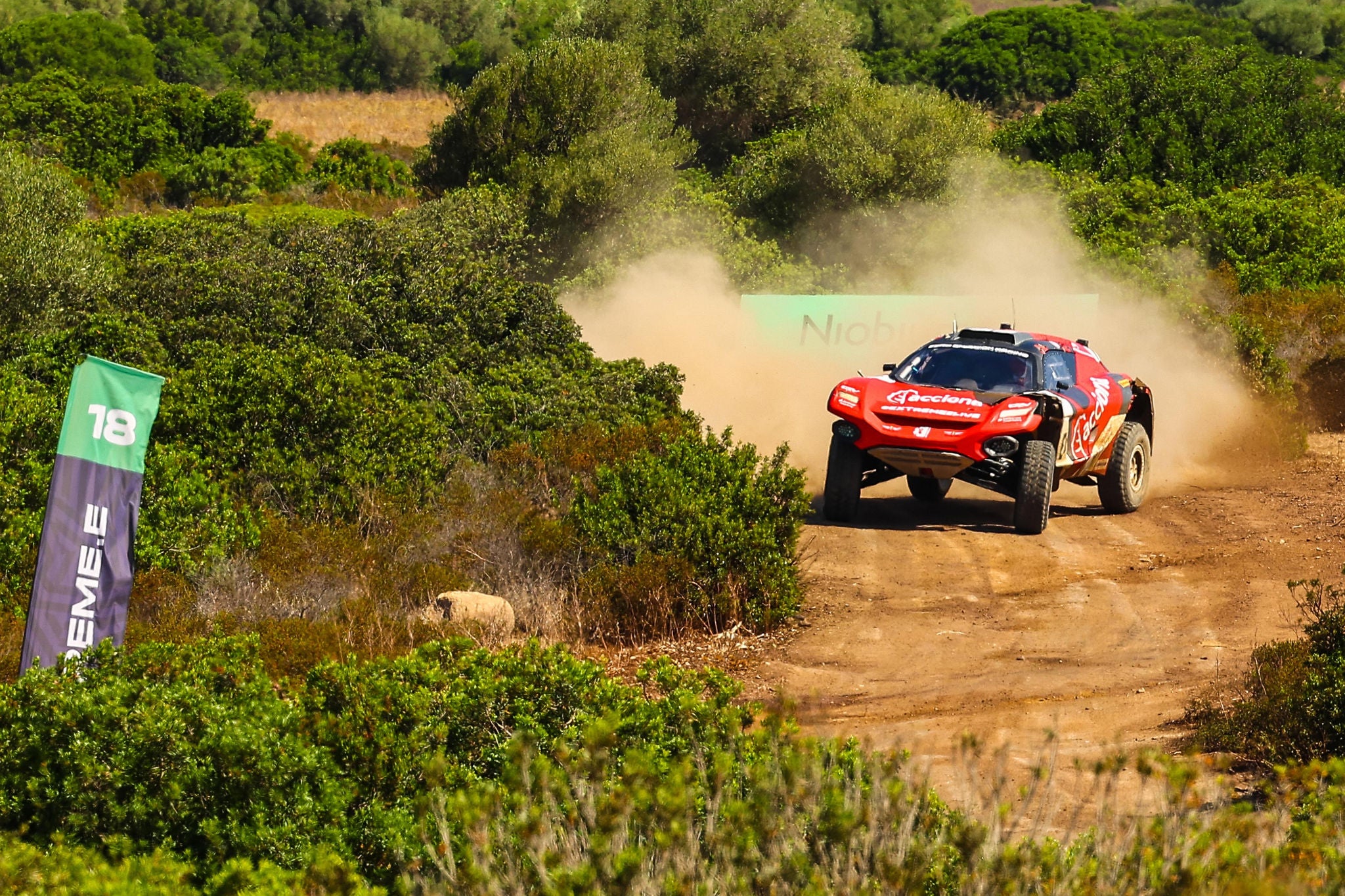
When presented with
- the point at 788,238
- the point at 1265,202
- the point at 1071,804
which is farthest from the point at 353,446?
the point at 1265,202

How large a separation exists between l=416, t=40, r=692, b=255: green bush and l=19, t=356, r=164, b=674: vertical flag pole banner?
66.9ft

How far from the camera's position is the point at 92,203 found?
31297 millimetres

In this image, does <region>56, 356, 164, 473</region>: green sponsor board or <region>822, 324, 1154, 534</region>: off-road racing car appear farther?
<region>822, 324, 1154, 534</region>: off-road racing car

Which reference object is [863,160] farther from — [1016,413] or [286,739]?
[286,739]

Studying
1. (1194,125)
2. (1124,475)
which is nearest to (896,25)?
(1194,125)

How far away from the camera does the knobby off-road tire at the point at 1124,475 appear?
45.4 ft

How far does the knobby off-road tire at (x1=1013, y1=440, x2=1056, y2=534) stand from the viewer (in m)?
12.2

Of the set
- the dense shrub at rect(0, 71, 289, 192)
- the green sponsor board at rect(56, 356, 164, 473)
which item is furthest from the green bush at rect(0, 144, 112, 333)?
the dense shrub at rect(0, 71, 289, 192)

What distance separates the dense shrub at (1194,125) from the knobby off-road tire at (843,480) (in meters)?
20.8

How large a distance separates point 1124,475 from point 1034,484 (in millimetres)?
1986

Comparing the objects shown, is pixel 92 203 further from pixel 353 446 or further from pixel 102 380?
pixel 102 380

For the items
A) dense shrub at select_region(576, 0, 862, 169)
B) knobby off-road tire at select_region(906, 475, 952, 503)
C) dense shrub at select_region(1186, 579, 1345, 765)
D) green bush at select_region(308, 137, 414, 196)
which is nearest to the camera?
dense shrub at select_region(1186, 579, 1345, 765)

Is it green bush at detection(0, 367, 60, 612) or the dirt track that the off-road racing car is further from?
green bush at detection(0, 367, 60, 612)

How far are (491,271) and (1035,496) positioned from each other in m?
7.60
